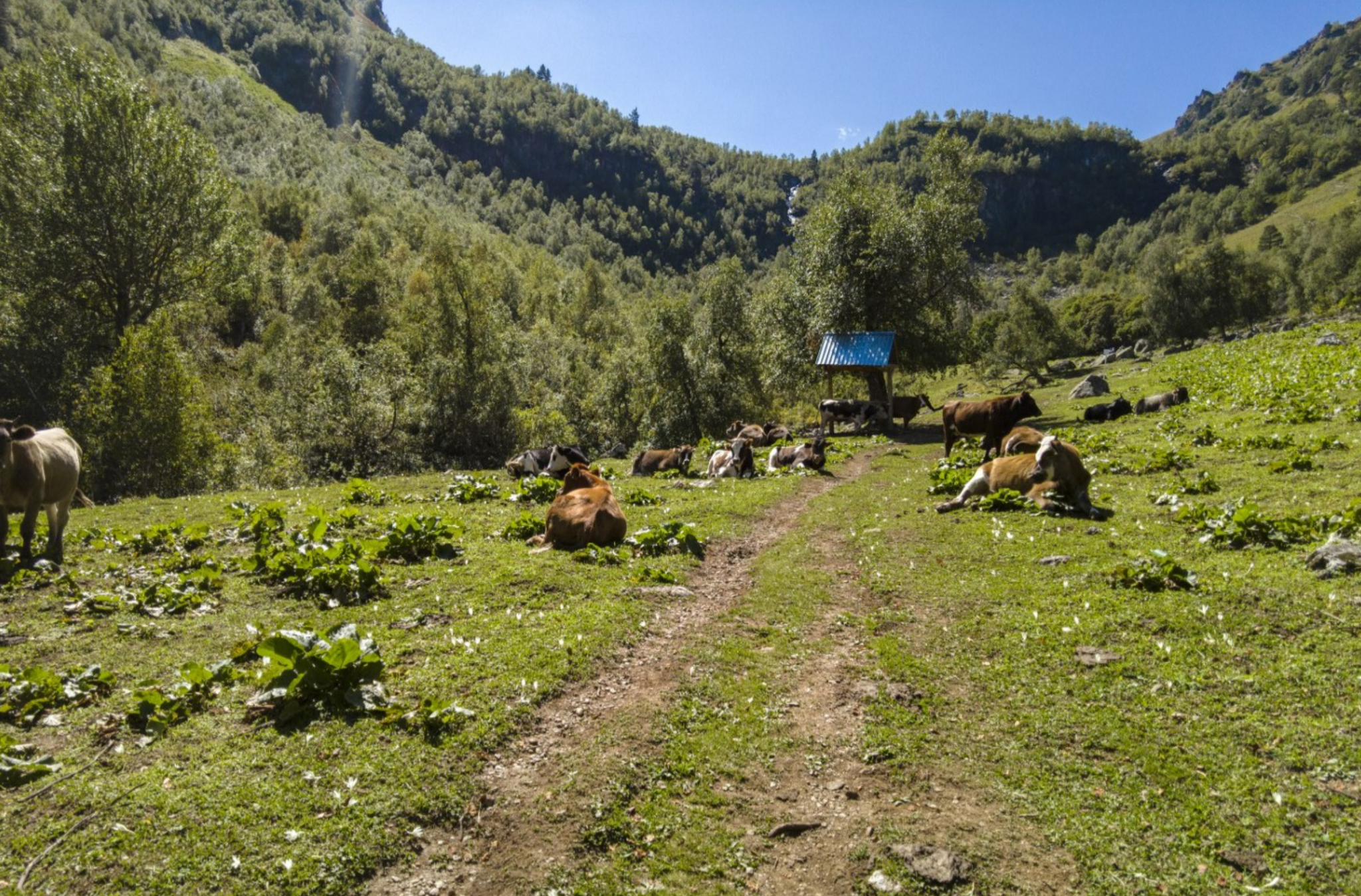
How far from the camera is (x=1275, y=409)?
19.2 metres

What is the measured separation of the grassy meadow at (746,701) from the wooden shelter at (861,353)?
21201 mm

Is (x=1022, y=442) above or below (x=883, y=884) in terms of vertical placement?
above

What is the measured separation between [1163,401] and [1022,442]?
54.6 ft

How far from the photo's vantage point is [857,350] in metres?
34.2

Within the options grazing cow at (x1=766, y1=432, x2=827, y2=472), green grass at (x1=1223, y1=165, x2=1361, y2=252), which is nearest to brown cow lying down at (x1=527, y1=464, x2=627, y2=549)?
grazing cow at (x1=766, y1=432, x2=827, y2=472)

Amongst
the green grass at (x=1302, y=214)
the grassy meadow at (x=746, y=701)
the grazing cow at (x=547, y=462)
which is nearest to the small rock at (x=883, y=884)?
the grassy meadow at (x=746, y=701)

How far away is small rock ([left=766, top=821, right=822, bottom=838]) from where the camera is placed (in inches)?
208

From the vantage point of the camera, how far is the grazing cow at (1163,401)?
27.1 meters

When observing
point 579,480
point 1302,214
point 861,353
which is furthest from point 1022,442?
point 1302,214

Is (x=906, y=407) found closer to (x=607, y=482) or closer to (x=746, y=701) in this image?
(x=607, y=482)

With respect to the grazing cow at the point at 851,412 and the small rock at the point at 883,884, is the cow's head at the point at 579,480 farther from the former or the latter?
the grazing cow at the point at 851,412

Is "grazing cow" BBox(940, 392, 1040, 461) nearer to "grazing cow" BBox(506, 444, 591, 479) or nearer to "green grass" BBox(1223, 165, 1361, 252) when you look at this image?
"grazing cow" BBox(506, 444, 591, 479)

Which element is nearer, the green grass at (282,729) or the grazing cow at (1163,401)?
the green grass at (282,729)

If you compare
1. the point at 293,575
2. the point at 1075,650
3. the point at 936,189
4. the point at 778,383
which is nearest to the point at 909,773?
the point at 1075,650
